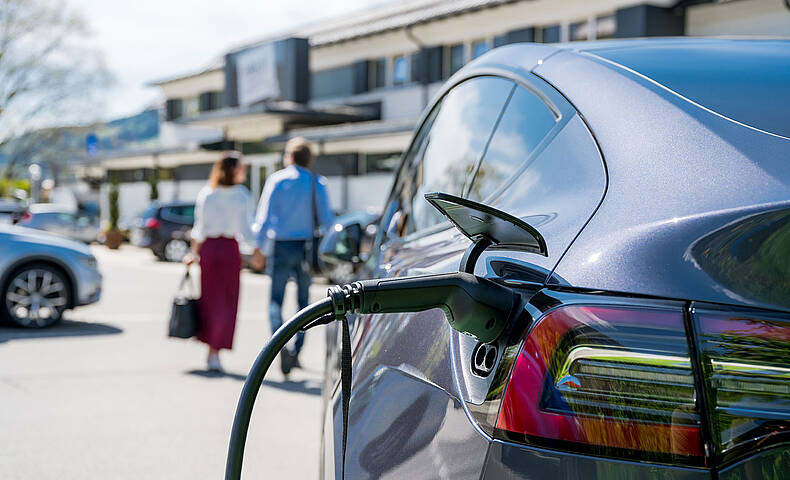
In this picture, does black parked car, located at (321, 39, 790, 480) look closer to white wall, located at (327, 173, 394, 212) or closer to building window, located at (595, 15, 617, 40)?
building window, located at (595, 15, 617, 40)

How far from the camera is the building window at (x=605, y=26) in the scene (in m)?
19.4

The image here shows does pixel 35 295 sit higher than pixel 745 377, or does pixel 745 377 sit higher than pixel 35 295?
pixel 745 377

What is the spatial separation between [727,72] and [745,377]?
82 centimetres

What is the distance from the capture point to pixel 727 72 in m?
1.72

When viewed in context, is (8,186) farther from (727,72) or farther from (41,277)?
(727,72)

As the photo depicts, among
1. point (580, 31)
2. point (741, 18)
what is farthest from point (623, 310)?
point (580, 31)

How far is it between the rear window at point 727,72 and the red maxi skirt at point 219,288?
4980mm

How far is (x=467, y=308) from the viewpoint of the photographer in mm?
1321

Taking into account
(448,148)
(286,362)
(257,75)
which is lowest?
(286,362)

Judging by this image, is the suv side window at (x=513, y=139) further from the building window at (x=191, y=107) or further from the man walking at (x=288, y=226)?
the building window at (x=191, y=107)

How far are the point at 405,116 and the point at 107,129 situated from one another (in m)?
30.4

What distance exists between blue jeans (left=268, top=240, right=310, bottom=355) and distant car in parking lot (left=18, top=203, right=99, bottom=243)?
83.1 feet

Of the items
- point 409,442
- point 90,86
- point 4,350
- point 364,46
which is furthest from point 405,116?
point 90,86

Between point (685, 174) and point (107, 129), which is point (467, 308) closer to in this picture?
point (685, 174)
